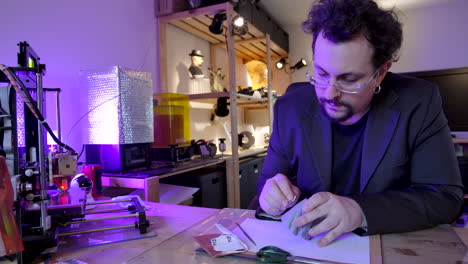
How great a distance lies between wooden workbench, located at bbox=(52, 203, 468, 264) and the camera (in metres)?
0.57

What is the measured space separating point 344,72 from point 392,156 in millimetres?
298

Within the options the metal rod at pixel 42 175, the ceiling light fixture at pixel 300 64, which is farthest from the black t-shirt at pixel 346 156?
the ceiling light fixture at pixel 300 64

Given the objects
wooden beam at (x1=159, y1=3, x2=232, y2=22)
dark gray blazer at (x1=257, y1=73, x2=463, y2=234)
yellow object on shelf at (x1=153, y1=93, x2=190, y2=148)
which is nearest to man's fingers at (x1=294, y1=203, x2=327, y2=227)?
dark gray blazer at (x1=257, y1=73, x2=463, y2=234)

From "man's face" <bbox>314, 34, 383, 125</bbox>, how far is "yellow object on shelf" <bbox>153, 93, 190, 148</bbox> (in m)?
1.05

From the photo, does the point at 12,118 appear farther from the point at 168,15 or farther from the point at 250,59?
the point at 250,59

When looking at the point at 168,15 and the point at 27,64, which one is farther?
the point at 168,15

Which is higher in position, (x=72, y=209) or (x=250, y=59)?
(x=250, y=59)

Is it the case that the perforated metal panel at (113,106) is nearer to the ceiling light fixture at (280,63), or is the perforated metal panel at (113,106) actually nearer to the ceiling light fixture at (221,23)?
the ceiling light fixture at (221,23)

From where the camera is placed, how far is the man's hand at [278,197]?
770 millimetres

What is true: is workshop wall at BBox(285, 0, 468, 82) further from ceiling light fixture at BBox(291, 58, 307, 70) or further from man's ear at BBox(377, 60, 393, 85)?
man's ear at BBox(377, 60, 393, 85)

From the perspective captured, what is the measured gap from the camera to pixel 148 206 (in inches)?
38.1

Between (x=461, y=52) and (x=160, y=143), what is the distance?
10.8 ft

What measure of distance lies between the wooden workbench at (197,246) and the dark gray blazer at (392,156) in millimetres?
48

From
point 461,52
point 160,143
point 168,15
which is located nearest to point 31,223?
point 160,143
